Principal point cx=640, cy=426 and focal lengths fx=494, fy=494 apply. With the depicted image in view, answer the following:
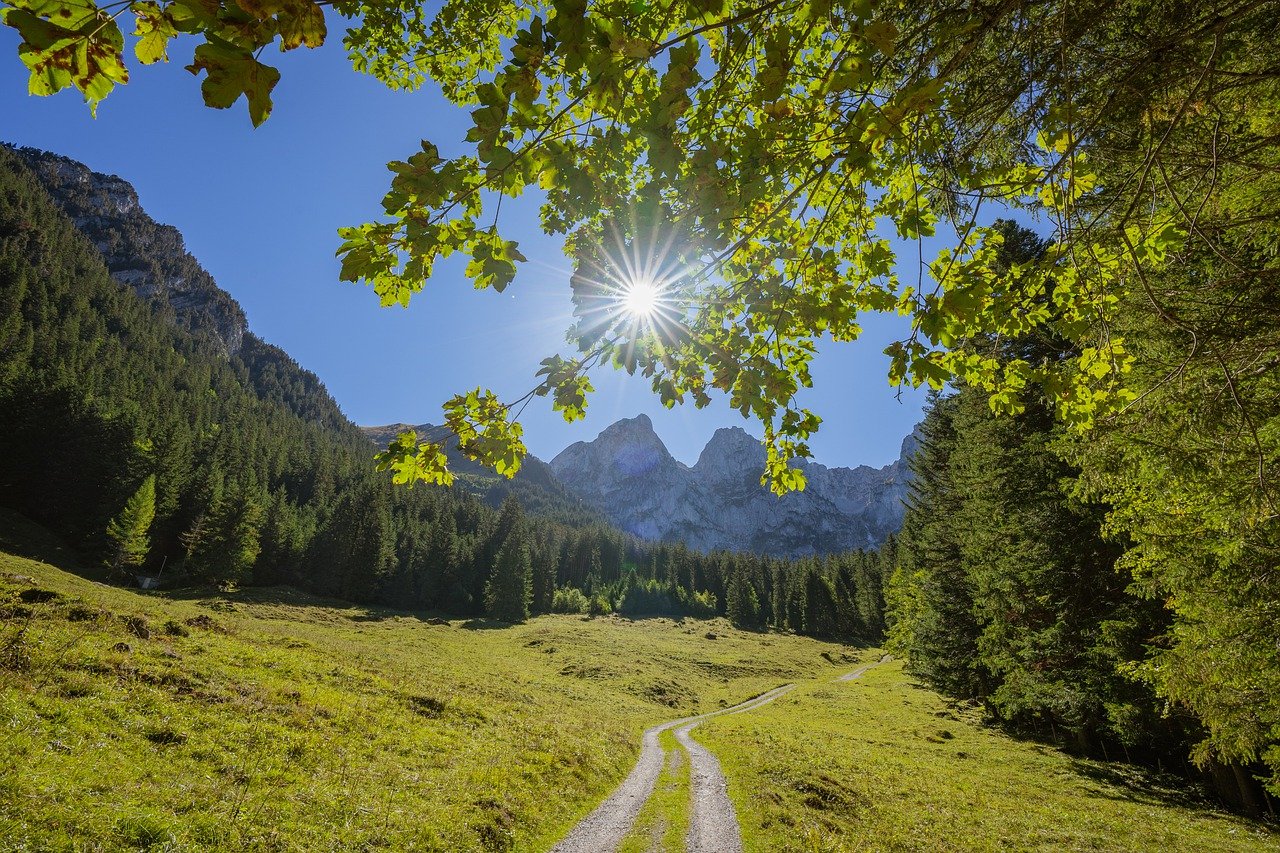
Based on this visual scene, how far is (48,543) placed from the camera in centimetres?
5159

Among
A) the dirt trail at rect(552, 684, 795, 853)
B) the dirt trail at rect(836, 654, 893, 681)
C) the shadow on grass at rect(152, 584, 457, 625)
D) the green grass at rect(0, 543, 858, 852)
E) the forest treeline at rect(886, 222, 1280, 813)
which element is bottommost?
the dirt trail at rect(836, 654, 893, 681)

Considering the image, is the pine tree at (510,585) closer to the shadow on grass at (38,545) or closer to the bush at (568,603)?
the bush at (568,603)

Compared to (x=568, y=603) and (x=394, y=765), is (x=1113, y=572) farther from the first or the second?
(x=568, y=603)

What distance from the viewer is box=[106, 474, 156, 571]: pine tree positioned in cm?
4869

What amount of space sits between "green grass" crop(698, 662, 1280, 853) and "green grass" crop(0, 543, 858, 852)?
476cm

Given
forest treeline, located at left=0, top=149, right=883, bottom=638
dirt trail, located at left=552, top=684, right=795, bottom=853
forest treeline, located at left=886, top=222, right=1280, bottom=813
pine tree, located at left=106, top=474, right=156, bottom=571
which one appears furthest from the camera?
forest treeline, located at left=0, top=149, right=883, bottom=638

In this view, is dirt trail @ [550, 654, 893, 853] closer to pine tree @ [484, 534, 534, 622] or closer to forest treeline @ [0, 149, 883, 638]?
forest treeline @ [0, 149, 883, 638]

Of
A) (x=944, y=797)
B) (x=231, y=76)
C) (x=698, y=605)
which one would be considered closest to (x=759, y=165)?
(x=231, y=76)

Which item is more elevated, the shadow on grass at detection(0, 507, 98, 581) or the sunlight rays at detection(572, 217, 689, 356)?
the sunlight rays at detection(572, 217, 689, 356)

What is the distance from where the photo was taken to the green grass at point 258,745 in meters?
7.30

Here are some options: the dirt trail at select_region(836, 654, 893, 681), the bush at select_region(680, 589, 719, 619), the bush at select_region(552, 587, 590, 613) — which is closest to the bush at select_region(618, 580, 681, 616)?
the bush at select_region(680, 589, 719, 619)

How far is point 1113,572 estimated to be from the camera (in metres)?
18.2

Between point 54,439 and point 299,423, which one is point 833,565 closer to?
point 54,439

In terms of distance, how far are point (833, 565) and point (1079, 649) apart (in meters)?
86.4
